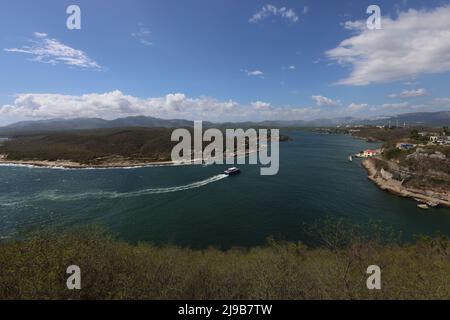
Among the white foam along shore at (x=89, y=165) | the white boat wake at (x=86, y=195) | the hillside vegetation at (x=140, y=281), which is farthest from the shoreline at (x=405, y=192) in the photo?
the white foam along shore at (x=89, y=165)

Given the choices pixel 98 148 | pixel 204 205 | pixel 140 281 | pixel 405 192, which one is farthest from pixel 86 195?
pixel 98 148

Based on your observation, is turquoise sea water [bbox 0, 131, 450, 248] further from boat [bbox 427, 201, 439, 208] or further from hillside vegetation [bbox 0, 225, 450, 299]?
hillside vegetation [bbox 0, 225, 450, 299]

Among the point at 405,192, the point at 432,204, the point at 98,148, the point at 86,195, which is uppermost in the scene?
the point at 98,148

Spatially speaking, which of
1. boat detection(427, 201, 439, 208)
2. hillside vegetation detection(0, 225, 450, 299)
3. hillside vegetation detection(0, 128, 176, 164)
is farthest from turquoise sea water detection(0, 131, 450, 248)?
hillside vegetation detection(0, 128, 176, 164)

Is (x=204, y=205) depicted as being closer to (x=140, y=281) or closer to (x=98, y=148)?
(x=140, y=281)

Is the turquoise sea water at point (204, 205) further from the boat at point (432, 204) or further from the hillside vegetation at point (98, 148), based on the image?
the hillside vegetation at point (98, 148)

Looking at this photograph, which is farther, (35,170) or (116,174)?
(35,170)

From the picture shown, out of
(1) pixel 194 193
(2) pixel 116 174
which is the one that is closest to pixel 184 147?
(2) pixel 116 174

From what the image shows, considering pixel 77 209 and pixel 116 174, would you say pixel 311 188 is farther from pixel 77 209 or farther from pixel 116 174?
pixel 116 174
